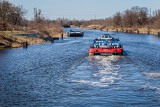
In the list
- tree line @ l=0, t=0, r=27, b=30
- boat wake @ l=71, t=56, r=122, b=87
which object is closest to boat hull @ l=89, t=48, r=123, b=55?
boat wake @ l=71, t=56, r=122, b=87

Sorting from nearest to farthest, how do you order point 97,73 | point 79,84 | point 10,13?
point 79,84 < point 97,73 < point 10,13

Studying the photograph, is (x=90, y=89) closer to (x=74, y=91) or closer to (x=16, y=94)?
(x=74, y=91)

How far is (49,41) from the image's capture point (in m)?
94.0

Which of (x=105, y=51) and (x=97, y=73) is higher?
(x=105, y=51)

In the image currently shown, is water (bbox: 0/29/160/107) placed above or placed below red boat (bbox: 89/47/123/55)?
below

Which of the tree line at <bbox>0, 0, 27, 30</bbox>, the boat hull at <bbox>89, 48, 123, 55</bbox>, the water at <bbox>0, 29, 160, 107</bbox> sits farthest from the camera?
the tree line at <bbox>0, 0, 27, 30</bbox>

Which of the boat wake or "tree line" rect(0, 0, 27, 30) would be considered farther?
"tree line" rect(0, 0, 27, 30)

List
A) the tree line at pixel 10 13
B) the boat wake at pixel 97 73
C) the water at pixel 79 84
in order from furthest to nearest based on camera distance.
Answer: the tree line at pixel 10 13, the boat wake at pixel 97 73, the water at pixel 79 84

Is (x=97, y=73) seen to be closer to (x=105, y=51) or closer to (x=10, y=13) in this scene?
(x=105, y=51)

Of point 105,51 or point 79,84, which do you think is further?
point 105,51

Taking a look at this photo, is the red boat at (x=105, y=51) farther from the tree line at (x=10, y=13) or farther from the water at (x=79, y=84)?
the tree line at (x=10, y=13)

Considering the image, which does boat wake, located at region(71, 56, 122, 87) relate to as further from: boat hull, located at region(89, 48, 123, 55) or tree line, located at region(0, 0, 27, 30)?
tree line, located at region(0, 0, 27, 30)

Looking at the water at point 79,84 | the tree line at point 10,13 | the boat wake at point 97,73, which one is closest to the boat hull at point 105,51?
the boat wake at point 97,73

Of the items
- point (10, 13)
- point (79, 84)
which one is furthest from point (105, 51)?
point (10, 13)
